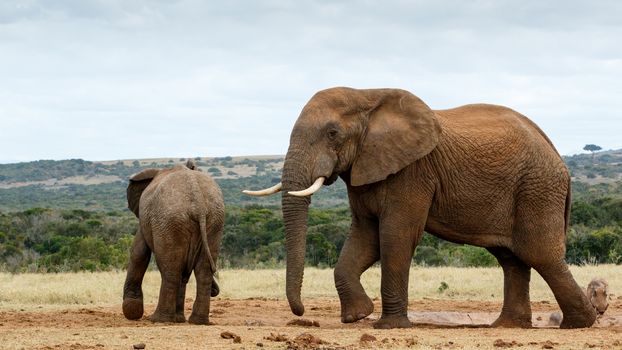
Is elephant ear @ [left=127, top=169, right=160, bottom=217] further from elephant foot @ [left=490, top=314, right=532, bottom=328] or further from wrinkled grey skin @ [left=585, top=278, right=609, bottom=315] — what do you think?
wrinkled grey skin @ [left=585, top=278, right=609, bottom=315]

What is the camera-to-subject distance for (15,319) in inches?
504

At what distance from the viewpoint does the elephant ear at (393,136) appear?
36.7 feet

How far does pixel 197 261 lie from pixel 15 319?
8.21 ft

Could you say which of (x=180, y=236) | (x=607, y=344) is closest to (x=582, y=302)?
(x=607, y=344)

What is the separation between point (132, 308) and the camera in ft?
41.5

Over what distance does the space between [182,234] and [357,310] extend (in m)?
2.09

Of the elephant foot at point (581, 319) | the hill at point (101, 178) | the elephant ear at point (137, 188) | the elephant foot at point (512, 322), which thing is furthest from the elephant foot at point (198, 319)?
the hill at point (101, 178)

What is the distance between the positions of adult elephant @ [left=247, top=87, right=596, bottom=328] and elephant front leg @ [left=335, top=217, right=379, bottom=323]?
0.04 ft

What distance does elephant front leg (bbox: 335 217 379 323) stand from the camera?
11758mm

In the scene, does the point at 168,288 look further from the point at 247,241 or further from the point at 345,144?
the point at 247,241

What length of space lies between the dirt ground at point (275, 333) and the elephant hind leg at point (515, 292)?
2.97 ft

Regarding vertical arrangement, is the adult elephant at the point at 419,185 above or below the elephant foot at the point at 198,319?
above

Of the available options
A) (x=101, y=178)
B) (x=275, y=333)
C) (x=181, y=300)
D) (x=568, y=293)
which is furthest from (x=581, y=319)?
(x=101, y=178)

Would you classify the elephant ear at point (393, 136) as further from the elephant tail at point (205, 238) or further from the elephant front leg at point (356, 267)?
the elephant tail at point (205, 238)
